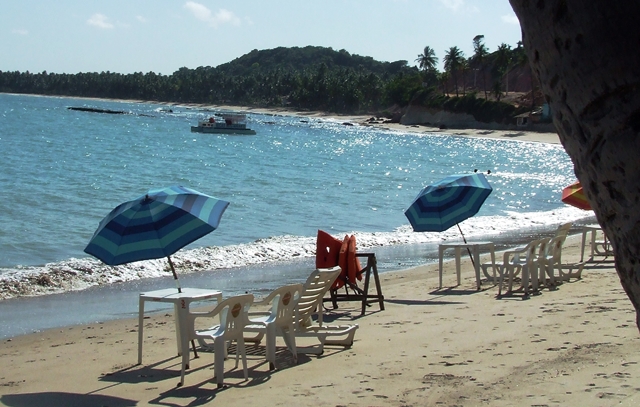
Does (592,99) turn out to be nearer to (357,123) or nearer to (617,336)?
(617,336)

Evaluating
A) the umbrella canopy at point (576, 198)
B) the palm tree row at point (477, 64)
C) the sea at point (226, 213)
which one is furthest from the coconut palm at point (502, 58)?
the umbrella canopy at point (576, 198)

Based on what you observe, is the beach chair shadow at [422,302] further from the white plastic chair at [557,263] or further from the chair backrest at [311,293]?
the chair backrest at [311,293]

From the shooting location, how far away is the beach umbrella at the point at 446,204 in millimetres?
11594

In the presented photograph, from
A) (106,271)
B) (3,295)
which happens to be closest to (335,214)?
(106,271)

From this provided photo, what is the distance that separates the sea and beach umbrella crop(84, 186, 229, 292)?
3.53m

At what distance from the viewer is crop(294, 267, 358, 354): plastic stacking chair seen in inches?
285

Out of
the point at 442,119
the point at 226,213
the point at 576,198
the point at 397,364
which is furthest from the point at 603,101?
the point at 442,119

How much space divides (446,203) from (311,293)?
15.7 feet

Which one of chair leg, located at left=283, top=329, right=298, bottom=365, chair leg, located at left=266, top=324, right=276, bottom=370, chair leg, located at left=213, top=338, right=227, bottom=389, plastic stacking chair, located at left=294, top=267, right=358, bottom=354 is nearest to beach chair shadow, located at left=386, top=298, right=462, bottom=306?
plastic stacking chair, located at left=294, top=267, right=358, bottom=354

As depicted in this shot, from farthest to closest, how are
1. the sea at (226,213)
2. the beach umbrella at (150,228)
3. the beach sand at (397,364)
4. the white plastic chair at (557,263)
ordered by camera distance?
the sea at (226,213)
the white plastic chair at (557,263)
the beach umbrella at (150,228)
the beach sand at (397,364)

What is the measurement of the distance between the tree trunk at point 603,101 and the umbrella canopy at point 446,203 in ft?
32.4

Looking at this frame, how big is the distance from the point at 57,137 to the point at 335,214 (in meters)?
44.6

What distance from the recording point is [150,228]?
685 cm

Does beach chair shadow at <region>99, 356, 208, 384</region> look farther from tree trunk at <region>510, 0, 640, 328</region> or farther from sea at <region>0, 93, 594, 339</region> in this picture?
tree trunk at <region>510, 0, 640, 328</region>
